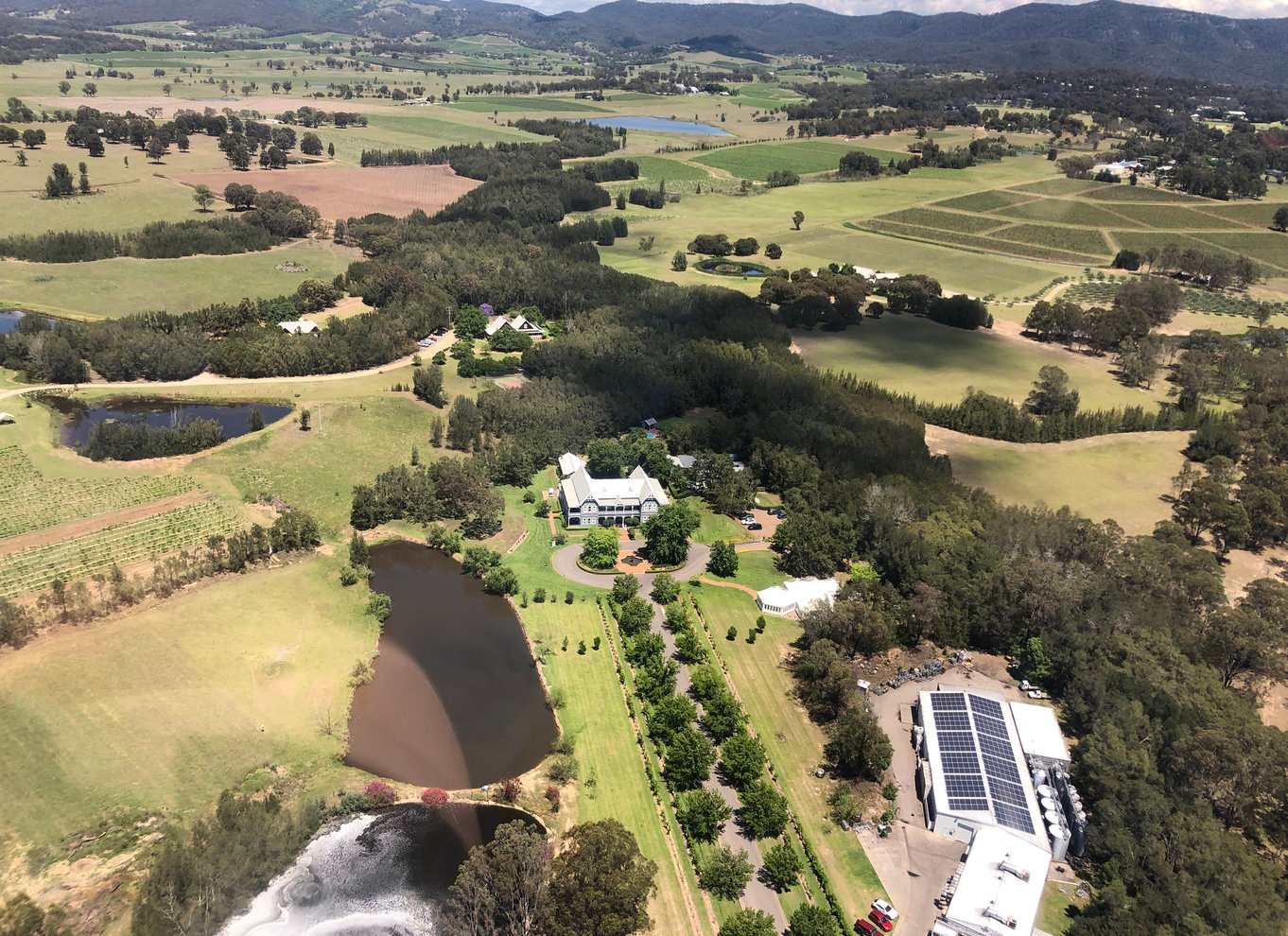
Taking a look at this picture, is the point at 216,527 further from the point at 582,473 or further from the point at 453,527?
the point at 582,473

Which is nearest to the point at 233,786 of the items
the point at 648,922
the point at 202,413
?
the point at 648,922

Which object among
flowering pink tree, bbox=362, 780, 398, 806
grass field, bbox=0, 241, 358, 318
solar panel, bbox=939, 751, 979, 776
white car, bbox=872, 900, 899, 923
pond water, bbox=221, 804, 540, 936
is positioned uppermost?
grass field, bbox=0, 241, 358, 318

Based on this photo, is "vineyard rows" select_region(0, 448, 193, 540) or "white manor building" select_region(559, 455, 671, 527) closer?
"vineyard rows" select_region(0, 448, 193, 540)

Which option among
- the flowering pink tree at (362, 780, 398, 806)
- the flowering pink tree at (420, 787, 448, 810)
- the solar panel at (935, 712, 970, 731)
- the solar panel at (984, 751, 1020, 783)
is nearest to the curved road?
the solar panel at (935, 712, 970, 731)

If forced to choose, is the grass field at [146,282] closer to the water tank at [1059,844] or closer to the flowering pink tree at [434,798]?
the flowering pink tree at [434,798]

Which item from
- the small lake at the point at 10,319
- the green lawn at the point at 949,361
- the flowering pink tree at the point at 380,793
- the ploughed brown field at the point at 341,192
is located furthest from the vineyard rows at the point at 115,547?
the ploughed brown field at the point at 341,192

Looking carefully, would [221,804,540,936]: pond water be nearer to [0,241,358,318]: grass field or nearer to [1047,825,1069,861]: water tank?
[1047,825,1069,861]: water tank

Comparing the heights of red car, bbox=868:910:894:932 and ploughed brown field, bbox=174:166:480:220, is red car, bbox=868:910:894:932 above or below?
below
